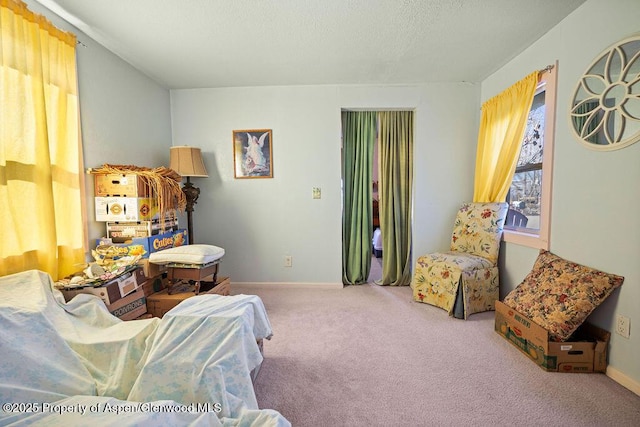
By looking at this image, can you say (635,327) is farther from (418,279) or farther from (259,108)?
(259,108)

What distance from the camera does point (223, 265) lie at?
120 inches

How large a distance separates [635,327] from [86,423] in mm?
2452

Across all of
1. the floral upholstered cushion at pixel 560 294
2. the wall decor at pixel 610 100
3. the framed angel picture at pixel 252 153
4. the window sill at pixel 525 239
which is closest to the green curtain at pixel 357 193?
the framed angel picture at pixel 252 153

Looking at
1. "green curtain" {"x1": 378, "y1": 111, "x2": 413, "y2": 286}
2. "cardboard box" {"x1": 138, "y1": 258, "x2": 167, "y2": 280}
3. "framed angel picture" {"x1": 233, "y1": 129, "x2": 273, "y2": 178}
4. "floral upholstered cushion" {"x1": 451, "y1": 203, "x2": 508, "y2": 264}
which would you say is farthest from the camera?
"green curtain" {"x1": 378, "y1": 111, "x2": 413, "y2": 286}

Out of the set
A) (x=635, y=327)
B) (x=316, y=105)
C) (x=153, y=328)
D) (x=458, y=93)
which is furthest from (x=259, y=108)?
(x=635, y=327)

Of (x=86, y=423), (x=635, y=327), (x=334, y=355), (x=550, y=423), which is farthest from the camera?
(x=334, y=355)

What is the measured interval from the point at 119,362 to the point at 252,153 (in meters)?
Result: 2.28

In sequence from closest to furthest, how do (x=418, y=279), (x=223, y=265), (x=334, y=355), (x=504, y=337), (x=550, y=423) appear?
1. (x=550, y=423)
2. (x=334, y=355)
3. (x=504, y=337)
4. (x=418, y=279)
5. (x=223, y=265)

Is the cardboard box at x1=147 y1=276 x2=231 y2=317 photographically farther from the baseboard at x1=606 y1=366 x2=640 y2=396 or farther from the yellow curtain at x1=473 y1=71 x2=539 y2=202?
the yellow curtain at x1=473 y1=71 x2=539 y2=202

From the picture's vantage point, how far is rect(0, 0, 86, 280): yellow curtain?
4.34 ft

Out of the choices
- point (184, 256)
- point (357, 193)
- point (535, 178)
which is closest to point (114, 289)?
point (184, 256)

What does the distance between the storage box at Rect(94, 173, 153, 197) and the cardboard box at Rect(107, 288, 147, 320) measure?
2.41 ft

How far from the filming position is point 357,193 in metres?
3.08

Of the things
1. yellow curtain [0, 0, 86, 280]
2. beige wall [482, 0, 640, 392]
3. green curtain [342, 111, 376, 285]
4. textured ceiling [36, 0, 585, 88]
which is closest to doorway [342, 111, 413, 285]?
green curtain [342, 111, 376, 285]
